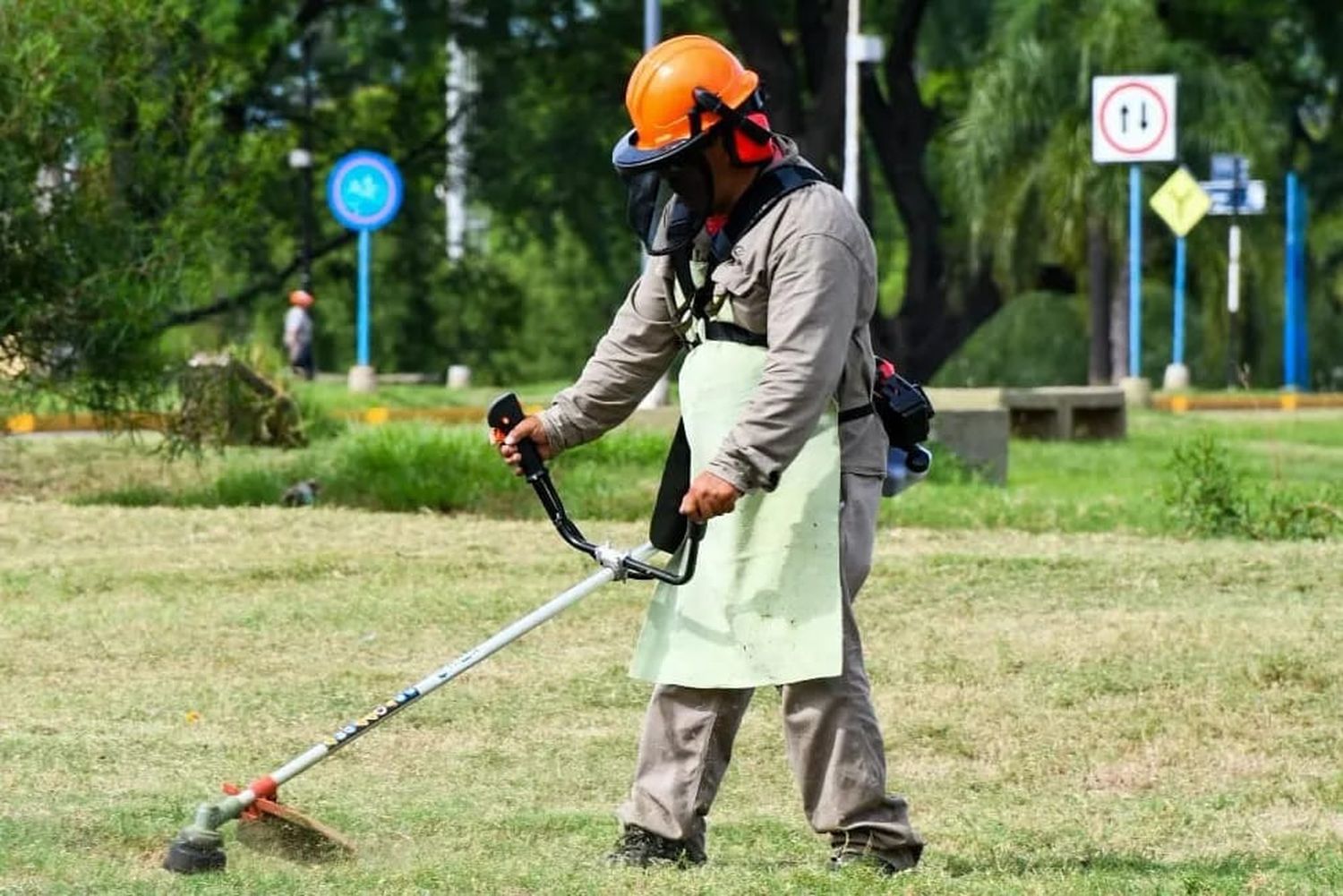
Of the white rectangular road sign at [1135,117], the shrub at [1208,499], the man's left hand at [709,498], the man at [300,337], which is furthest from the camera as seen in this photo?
the man at [300,337]

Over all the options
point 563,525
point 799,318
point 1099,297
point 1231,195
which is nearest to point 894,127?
point 1099,297

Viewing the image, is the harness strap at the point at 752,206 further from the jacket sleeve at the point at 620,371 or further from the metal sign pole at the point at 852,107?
the metal sign pole at the point at 852,107

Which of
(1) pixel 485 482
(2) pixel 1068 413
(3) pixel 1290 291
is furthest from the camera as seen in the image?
(3) pixel 1290 291

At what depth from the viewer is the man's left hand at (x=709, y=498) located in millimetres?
5863

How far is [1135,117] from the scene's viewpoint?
2486cm

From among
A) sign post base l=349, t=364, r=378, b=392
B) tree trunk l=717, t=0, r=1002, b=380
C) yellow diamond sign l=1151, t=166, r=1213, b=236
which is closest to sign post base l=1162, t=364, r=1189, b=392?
tree trunk l=717, t=0, r=1002, b=380

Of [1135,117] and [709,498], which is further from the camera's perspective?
[1135,117]

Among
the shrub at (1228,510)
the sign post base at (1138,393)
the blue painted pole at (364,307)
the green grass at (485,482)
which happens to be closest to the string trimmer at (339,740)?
the green grass at (485,482)

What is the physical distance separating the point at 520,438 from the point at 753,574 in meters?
0.66

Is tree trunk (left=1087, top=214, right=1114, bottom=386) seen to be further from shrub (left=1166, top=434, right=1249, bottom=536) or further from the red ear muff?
the red ear muff

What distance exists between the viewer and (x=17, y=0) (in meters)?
14.8

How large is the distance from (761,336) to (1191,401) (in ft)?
74.9

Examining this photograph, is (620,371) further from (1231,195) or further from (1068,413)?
(1231,195)

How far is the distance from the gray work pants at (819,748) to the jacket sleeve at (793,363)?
13.0 inches
